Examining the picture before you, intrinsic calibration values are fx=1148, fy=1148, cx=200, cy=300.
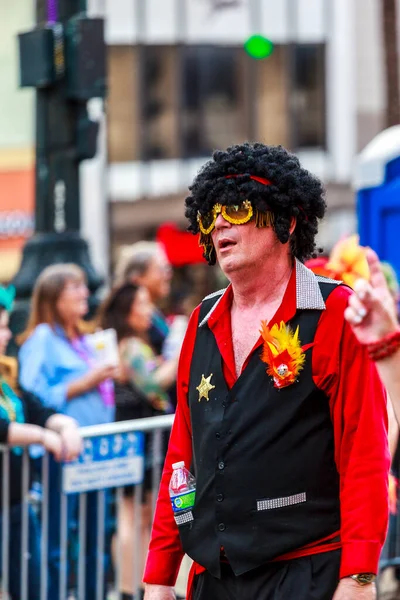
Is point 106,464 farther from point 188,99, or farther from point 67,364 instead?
point 188,99

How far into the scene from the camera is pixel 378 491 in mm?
3062

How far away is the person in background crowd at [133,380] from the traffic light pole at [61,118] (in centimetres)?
117

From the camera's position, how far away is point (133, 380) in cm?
655

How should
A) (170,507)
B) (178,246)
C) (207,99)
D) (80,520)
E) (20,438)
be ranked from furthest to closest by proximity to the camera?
1. (207,99)
2. (178,246)
3. (80,520)
4. (20,438)
5. (170,507)

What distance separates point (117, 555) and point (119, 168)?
55.3 feet

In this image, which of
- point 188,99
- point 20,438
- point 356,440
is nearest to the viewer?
point 356,440

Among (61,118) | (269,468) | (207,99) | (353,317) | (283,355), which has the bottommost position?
(269,468)

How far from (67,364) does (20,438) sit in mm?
1039

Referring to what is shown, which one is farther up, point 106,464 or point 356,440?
point 356,440

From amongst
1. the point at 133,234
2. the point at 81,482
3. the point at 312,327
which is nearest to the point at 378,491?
the point at 312,327

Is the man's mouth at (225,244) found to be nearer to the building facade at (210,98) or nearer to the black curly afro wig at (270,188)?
the black curly afro wig at (270,188)

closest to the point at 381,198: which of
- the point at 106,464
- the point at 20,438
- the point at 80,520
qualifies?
the point at 106,464

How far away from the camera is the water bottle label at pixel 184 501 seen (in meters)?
3.32

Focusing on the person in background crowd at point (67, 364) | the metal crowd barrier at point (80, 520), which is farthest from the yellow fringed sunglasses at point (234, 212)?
the person in background crowd at point (67, 364)
